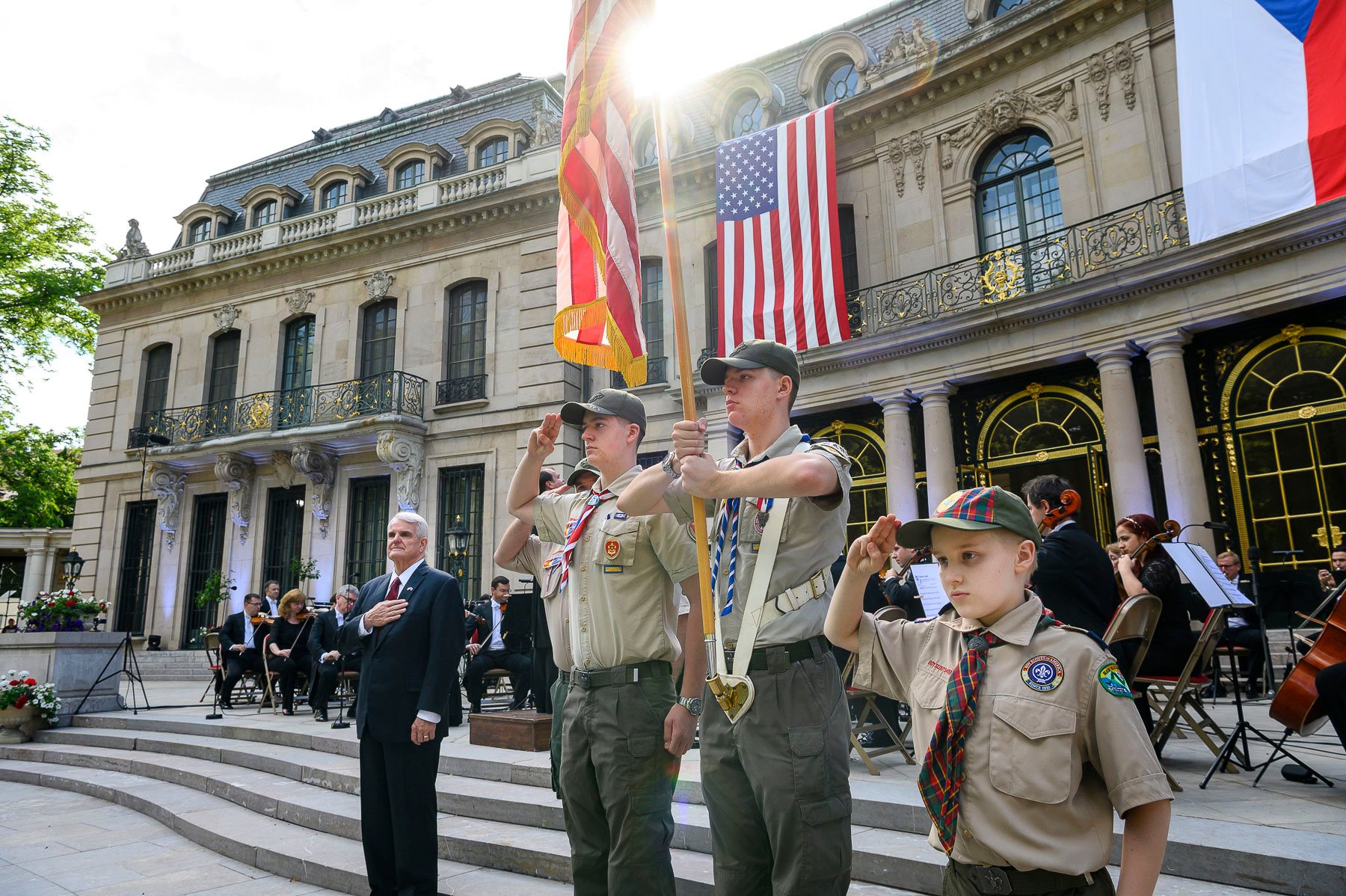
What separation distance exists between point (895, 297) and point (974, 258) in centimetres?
158

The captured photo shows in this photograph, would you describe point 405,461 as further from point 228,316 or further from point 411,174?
point 411,174

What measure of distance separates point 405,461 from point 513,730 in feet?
45.6

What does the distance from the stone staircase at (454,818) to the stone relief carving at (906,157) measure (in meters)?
13.8

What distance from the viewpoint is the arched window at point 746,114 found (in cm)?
1936

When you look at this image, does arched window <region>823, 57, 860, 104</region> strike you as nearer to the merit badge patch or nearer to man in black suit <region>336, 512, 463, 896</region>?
man in black suit <region>336, 512, 463, 896</region>

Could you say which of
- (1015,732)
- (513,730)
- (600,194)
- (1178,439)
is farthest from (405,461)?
(1015,732)

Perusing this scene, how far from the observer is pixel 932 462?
47.8ft

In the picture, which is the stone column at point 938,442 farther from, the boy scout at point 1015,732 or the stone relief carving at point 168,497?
the stone relief carving at point 168,497

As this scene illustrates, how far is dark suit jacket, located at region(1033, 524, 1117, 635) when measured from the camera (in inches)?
187

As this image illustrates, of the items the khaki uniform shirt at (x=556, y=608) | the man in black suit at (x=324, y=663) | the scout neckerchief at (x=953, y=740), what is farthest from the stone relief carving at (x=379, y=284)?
the scout neckerchief at (x=953, y=740)

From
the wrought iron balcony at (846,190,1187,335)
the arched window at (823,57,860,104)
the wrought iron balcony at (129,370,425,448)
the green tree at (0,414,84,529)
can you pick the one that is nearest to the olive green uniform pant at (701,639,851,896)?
the wrought iron balcony at (846,190,1187,335)

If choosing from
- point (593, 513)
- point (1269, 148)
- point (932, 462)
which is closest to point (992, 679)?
point (593, 513)

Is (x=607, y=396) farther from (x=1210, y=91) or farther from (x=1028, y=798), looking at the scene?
(x=1210, y=91)

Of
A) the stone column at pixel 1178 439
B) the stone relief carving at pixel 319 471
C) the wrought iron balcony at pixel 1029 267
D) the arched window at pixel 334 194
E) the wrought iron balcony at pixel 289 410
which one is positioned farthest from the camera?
the arched window at pixel 334 194
